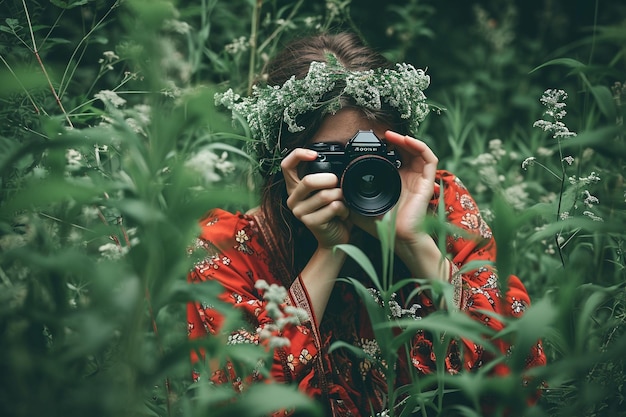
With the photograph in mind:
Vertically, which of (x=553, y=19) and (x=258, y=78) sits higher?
(x=553, y=19)

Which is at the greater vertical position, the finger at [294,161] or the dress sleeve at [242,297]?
the finger at [294,161]

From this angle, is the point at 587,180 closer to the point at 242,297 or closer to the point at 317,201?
the point at 317,201

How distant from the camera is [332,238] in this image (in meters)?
1.21

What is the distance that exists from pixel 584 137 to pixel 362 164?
446mm

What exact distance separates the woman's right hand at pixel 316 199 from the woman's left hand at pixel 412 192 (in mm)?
67

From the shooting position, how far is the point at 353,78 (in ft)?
3.99

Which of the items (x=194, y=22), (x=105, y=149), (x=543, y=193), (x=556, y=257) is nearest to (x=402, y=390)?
(x=105, y=149)

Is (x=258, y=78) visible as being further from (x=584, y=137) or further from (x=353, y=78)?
(x=584, y=137)

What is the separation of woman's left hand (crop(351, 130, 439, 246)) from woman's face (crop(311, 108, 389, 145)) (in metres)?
0.07

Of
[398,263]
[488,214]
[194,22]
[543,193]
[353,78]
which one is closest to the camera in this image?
[353,78]

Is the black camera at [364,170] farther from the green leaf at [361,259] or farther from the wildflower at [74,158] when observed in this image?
the wildflower at [74,158]

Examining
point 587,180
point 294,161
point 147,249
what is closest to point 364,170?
point 294,161

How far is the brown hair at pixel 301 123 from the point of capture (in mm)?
1276

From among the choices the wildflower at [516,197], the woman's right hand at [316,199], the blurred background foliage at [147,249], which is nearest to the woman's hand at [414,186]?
the woman's right hand at [316,199]
